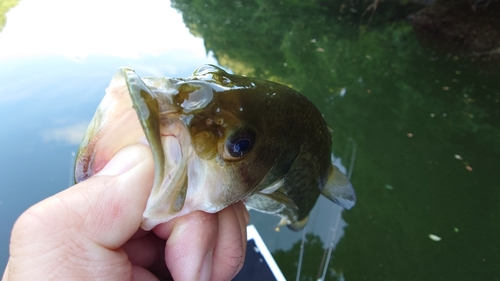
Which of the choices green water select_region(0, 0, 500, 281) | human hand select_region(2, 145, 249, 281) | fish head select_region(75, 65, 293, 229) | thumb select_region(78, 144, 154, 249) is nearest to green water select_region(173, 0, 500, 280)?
green water select_region(0, 0, 500, 281)

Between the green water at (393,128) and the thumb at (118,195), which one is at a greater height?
the thumb at (118,195)

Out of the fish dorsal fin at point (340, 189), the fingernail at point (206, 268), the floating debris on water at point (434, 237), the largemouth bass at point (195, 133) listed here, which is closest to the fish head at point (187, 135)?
the largemouth bass at point (195, 133)

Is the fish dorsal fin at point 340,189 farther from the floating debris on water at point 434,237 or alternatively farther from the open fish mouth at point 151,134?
the floating debris on water at point 434,237

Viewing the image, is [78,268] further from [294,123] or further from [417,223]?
[417,223]

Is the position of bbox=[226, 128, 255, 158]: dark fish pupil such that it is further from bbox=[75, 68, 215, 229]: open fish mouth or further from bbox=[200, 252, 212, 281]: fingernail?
bbox=[200, 252, 212, 281]: fingernail

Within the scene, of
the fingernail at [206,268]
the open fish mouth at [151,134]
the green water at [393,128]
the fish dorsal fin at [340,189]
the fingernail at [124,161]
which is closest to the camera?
the open fish mouth at [151,134]

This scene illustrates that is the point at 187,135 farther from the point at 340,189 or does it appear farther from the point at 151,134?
the point at 340,189

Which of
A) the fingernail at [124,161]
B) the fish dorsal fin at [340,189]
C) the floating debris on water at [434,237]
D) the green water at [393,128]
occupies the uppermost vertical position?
the fingernail at [124,161]

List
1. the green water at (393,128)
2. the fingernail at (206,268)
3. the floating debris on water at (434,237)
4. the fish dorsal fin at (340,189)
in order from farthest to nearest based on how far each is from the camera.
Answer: the floating debris on water at (434,237) < the green water at (393,128) < the fish dorsal fin at (340,189) < the fingernail at (206,268)
